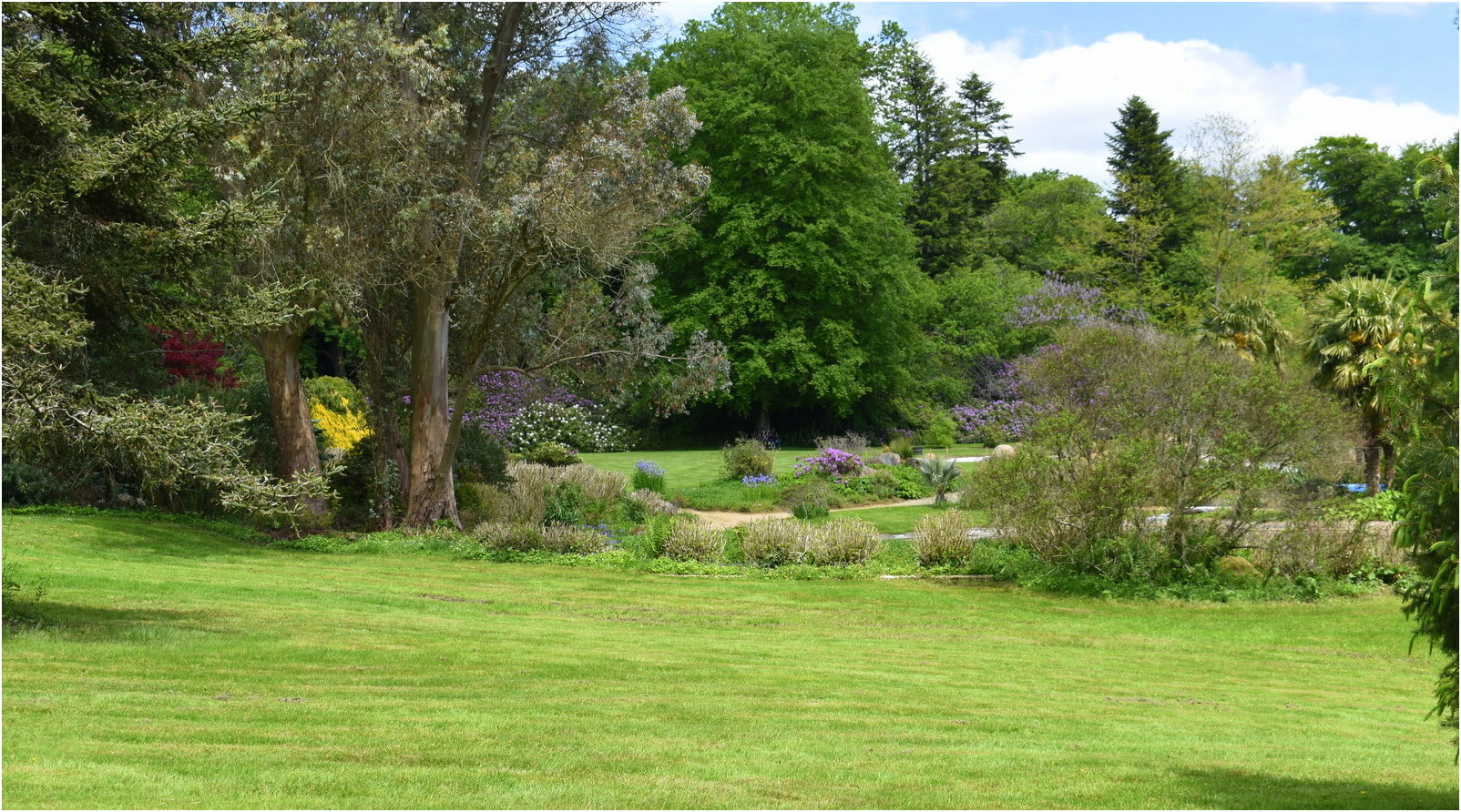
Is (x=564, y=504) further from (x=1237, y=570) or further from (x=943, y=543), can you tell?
(x=1237, y=570)

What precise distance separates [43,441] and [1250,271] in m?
44.6

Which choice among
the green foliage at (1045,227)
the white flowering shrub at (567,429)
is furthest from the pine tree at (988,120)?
the white flowering shrub at (567,429)

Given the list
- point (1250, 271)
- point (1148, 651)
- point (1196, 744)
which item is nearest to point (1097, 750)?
point (1196, 744)

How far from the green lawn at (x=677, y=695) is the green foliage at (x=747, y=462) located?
12.1 meters

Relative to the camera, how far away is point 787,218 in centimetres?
3934

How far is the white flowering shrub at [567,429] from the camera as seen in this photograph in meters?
32.8

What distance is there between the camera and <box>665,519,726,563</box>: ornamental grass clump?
59.0 feet

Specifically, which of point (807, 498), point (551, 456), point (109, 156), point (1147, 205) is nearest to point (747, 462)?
point (807, 498)

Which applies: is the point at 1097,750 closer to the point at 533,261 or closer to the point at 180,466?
the point at 180,466

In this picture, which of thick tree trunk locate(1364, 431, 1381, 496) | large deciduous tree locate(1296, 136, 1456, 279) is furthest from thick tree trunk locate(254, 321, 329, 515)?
large deciduous tree locate(1296, 136, 1456, 279)

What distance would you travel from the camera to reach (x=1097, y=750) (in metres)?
7.65

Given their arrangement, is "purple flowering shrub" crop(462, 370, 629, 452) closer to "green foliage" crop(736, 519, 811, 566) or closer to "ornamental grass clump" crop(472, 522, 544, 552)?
"ornamental grass clump" crop(472, 522, 544, 552)

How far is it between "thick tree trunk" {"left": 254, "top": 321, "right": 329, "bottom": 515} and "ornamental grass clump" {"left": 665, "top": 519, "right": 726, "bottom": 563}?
6140mm

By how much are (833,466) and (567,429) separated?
9799 mm
